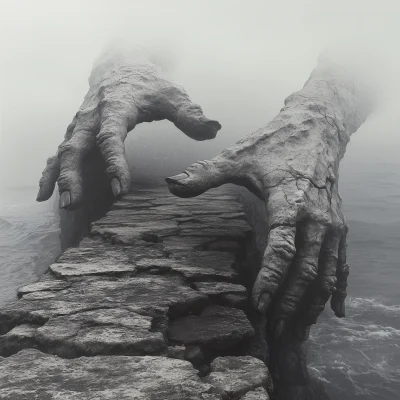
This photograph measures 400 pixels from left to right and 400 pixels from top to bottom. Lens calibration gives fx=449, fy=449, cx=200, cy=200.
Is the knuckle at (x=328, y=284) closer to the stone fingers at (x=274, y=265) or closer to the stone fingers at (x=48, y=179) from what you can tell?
the stone fingers at (x=274, y=265)

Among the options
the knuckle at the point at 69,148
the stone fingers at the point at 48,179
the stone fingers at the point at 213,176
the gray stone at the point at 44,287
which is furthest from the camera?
the stone fingers at the point at 48,179

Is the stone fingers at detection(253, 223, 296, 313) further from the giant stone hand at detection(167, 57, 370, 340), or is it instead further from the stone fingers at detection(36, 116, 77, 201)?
the stone fingers at detection(36, 116, 77, 201)

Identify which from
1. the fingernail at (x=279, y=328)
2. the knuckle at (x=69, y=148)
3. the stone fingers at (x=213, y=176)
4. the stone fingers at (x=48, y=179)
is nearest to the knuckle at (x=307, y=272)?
the fingernail at (x=279, y=328)

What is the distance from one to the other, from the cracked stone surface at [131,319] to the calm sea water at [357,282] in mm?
927

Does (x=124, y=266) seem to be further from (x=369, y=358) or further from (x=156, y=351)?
(x=369, y=358)

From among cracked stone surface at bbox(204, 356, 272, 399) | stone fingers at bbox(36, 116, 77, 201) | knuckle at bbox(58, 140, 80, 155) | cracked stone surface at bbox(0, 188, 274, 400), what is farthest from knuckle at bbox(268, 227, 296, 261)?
stone fingers at bbox(36, 116, 77, 201)

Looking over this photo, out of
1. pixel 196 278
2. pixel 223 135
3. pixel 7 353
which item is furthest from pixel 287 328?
pixel 223 135

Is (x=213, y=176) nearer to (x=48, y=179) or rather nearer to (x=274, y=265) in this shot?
(x=274, y=265)

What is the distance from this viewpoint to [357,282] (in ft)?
12.9

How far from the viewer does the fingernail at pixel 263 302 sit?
1.90 m

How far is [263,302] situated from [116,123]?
1845mm

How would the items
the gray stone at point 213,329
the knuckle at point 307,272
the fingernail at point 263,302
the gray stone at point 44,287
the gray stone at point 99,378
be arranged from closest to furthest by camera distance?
the gray stone at point 99,378
the gray stone at point 213,329
the fingernail at point 263,302
the gray stone at point 44,287
the knuckle at point 307,272

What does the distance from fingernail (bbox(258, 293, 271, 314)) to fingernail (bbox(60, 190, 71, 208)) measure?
1.42 m

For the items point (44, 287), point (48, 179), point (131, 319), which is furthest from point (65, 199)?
point (131, 319)
